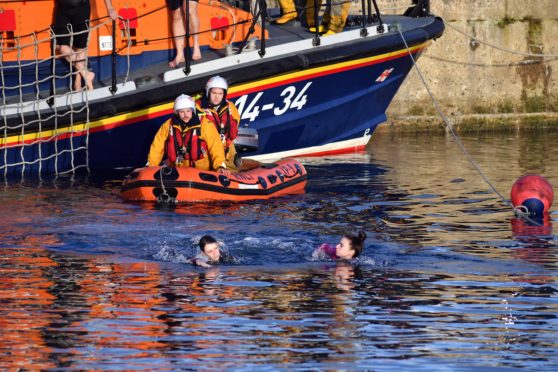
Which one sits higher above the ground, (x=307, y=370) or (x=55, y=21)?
(x=55, y=21)

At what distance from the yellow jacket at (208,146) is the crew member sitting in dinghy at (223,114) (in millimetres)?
385

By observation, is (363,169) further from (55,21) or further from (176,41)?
(55,21)

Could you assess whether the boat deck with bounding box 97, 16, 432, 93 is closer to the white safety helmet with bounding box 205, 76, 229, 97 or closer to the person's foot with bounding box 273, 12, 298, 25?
the person's foot with bounding box 273, 12, 298, 25

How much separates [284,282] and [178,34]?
6670mm

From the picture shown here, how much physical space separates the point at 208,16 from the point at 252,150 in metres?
1.82

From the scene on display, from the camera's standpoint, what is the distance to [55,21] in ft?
53.0

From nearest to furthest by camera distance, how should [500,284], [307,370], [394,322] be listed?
[307,370] < [394,322] < [500,284]

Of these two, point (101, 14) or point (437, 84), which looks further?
point (437, 84)

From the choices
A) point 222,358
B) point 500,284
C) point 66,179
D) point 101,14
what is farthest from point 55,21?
point 222,358

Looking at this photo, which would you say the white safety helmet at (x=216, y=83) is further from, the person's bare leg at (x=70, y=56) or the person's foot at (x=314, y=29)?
the person's foot at (x=314, y=29)

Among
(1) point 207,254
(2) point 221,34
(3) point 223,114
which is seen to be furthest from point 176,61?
(1) point 207,254

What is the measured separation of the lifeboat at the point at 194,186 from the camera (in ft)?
47.1

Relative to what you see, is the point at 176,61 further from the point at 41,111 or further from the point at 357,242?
the point at 357,242

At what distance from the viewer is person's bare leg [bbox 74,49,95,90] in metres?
16.0
